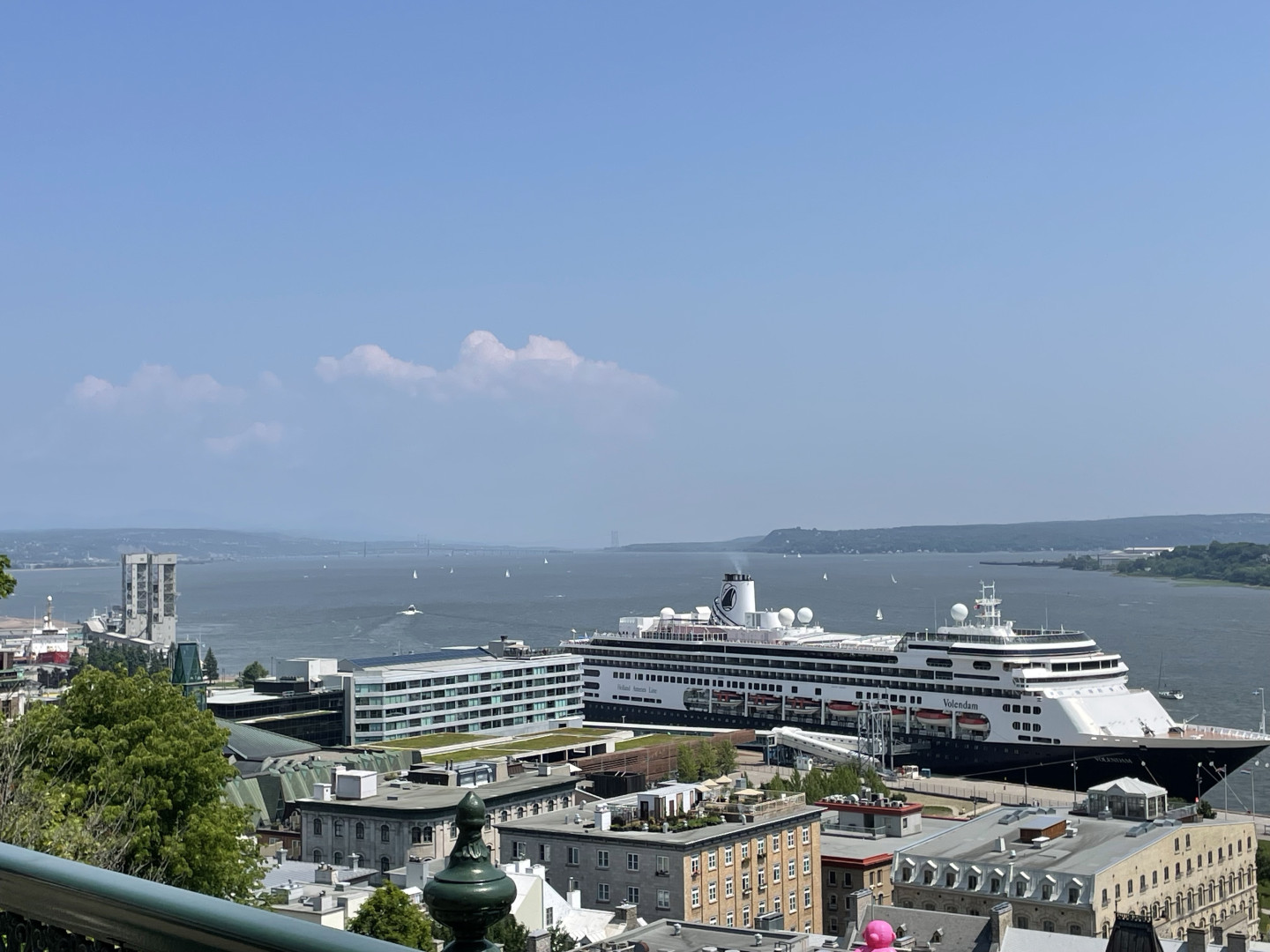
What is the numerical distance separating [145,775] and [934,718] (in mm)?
43613

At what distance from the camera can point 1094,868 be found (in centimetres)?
2922

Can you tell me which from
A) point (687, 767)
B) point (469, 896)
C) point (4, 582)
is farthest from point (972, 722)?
point (469, 896)

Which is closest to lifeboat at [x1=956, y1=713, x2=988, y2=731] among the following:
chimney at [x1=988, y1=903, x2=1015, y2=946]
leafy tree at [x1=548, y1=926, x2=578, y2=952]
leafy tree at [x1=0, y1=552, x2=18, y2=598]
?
chimney at [x1=988, y1=903, x2=1015, y2=946]

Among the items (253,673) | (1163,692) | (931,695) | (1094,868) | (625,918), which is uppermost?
(931,695)

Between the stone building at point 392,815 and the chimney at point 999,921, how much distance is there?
32.4ft

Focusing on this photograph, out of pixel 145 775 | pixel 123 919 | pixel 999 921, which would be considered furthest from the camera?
pixel 999 921

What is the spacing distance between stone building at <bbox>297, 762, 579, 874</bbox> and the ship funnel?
33866 mm

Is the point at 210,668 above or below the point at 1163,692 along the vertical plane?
above

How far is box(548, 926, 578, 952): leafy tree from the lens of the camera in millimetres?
23672

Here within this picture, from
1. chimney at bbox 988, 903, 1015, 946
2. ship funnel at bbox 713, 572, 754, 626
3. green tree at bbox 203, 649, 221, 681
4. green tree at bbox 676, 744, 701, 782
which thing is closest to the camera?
chimney at bbox 988, 903, 1015, 946

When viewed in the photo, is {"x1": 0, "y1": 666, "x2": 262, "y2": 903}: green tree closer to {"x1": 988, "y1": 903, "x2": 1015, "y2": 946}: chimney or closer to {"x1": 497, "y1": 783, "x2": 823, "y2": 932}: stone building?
Answer: {"x1": 497, "y1": 783, "x2": 823, "y2": 932}: stone building

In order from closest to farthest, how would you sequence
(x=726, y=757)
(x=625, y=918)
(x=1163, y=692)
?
1. (x=625, y=918)
2. (x=726, y=757)
3. (x=1163, y=692)

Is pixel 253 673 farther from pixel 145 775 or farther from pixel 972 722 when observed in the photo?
Answer: pixel 145 775

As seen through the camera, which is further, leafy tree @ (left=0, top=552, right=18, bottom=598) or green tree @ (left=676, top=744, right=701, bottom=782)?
green tree @ (left=676, top=744, right=701, bottom=782)
